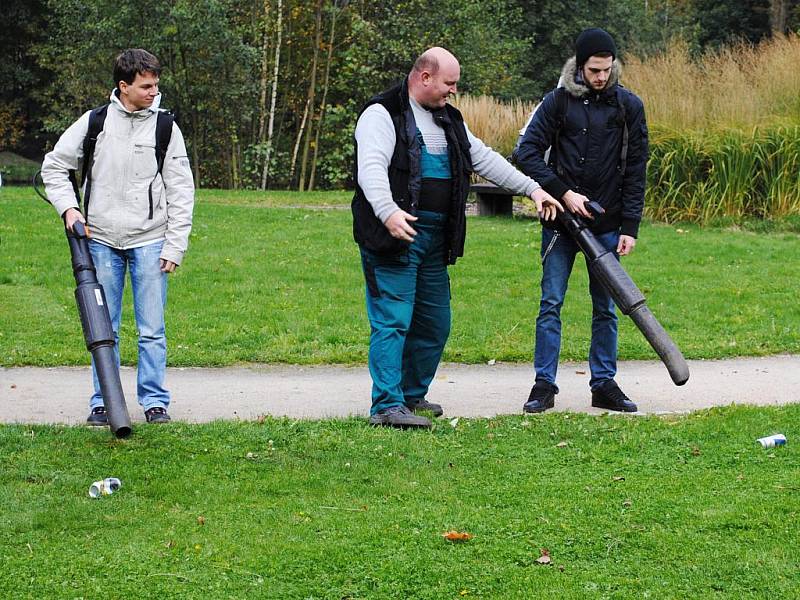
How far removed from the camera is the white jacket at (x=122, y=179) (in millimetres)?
6262

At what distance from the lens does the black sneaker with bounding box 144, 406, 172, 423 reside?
253 inches

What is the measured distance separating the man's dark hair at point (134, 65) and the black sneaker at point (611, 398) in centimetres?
300

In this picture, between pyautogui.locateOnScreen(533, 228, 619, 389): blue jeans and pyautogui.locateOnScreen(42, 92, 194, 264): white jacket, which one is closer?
pyautogui.locateOnScreen(42, 92, 194, 264): white jacket

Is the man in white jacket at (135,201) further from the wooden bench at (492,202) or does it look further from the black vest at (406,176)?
the wooden bench at (492,202)

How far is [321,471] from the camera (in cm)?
547

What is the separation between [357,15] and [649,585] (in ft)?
77.3

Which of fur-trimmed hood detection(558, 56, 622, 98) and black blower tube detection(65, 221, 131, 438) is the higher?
fur-trimmed hood detection(558, 56, 622, 98)

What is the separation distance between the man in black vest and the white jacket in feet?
3.25

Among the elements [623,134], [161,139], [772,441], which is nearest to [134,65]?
[161,139]

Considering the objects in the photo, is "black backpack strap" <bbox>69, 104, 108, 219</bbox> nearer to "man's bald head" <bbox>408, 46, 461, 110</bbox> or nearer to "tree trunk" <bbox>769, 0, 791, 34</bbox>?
"man's bald head" <bbox>408, 46, 461, 110</bbox>

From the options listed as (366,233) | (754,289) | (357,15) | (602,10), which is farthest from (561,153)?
(602,10)

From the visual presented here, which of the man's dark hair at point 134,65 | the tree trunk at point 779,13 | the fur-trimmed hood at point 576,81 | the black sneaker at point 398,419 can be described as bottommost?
the black sneaker at point 398,419

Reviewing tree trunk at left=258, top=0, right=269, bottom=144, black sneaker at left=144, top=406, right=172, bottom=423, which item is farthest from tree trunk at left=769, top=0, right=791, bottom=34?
black sneaker at left=144, top=406, right=172, bottom=423

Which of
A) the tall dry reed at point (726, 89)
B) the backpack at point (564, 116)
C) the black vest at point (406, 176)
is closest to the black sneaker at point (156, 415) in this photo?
the black vest at point (406, 176)
